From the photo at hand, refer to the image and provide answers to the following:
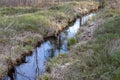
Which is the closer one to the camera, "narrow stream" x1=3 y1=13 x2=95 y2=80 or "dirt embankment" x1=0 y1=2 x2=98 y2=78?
"narrow stream" x1=3 y1=13 x2=95 y2=80

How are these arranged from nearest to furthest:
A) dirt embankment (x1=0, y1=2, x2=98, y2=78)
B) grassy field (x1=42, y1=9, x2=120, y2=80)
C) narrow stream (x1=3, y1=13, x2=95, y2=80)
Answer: grassy field (x1=42, y1=9, x2=120, y2=80)
narrow stream (x1=3, y1=13, x2=95, y2=80)
dirt embankment (x1=0, y1=2, x2=98, y2=78)

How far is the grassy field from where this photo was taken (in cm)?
750

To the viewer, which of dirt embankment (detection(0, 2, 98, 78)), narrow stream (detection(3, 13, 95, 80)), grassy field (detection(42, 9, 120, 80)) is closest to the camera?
grassy field (detection(42, 9, 120, 80))

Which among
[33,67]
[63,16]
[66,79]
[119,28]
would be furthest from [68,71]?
[63,16]

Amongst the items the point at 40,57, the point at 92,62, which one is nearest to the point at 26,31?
the point at 40,57

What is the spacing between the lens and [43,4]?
2175 centimetres

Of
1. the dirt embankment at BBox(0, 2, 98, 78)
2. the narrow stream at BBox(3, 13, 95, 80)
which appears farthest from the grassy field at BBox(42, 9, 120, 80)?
the dirt embankment at BBox(0, 2, 98, 78)

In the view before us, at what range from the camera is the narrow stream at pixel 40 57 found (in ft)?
31.4

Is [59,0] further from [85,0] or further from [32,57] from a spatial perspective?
[32,57]

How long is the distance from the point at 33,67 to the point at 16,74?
0.88m

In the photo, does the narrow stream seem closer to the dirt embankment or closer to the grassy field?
the dirt embankment

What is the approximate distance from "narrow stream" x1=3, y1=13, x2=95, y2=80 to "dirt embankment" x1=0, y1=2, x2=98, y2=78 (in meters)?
0.32

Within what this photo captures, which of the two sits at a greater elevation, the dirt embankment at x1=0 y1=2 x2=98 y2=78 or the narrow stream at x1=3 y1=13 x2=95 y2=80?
the dirt embankment at x1=0 y1=2 x2=98 y2=78

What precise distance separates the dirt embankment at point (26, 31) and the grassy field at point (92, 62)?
182 cm
